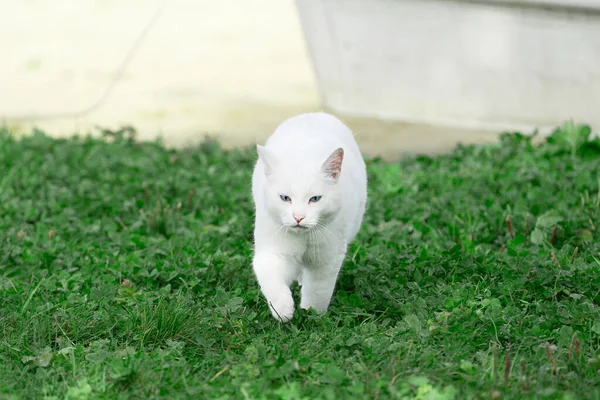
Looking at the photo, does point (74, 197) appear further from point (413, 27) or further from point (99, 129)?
point (413, 27)

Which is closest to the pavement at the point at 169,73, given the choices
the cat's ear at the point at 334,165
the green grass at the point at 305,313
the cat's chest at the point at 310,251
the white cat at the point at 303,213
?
the green grass at the point at 305,313

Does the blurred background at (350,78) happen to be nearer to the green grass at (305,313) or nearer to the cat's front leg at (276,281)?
the green grass at (305,313)

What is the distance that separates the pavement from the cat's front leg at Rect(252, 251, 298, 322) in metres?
3.64

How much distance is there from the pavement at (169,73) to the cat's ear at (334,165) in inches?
148

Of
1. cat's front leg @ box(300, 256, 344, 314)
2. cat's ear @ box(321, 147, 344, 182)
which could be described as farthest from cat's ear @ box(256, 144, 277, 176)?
cat's front leg @ box(300, 256, 344, 314)

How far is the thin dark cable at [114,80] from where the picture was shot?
29.6ft

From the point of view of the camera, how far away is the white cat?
4.12 m

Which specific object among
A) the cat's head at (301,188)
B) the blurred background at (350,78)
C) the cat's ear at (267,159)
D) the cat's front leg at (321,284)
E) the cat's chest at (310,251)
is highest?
the cat's ear at (267,159)

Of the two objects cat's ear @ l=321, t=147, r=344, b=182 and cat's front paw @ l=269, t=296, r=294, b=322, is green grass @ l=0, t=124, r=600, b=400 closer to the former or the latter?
cat's front paw @ l=269, t=296, r=294, b=322

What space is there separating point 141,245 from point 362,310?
1583mm

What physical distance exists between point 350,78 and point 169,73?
2100 millimetres

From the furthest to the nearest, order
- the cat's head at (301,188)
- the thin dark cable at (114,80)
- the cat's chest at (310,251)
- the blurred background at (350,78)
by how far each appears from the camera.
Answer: the thin dark cable at (114,80) < the blurred background at (350,78) < the cat's chest at (310,251) < the cat's head at (301,188)

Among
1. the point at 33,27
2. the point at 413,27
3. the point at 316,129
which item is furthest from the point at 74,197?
the point at 33,27

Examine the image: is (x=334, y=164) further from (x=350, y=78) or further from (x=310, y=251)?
(x=350, y=78)
